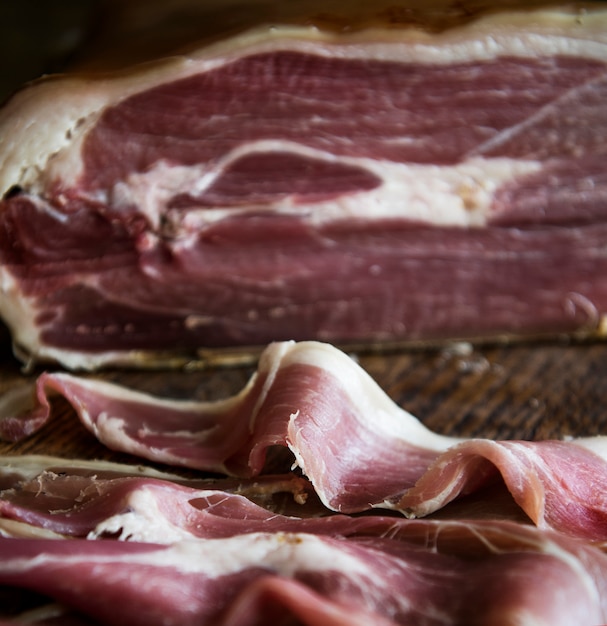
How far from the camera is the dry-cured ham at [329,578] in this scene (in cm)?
118

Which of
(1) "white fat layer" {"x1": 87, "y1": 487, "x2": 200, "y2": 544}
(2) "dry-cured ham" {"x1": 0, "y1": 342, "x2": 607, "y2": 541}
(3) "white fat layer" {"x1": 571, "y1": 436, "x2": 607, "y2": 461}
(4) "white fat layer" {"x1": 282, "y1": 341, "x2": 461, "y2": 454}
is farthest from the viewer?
(4) "white fat layer" {"x1": 282, "y1": 341, "x2": 461, "y2": 454}

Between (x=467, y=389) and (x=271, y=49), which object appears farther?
(x=467, y=389)

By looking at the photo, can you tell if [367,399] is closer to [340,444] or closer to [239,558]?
[340,444]

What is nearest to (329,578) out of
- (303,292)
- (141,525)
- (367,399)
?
(141,525)

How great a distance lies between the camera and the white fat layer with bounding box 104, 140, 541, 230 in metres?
2.15

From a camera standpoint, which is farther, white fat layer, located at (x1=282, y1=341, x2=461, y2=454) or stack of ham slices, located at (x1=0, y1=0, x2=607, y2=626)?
white fat layer, located at (x1=282, y1=341, x2=461, y2=454)

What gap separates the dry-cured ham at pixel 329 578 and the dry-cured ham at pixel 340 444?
18cm

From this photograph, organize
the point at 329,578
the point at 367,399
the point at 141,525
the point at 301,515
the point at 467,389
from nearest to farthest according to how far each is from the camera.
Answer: the point at 329,578 < the point at 141,525 < the point at 301,515 < the point at 367,399 < the point at 467,389

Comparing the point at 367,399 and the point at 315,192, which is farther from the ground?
the point at 315,192

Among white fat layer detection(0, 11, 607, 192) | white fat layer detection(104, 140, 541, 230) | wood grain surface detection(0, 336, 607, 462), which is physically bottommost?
wood grain surface detection(0, 336, 607, 462)

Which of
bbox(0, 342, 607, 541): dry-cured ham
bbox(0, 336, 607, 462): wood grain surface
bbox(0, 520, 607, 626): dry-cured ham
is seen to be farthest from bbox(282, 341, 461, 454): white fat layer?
bbox(0, 520, 607, 626): dry-cured ham

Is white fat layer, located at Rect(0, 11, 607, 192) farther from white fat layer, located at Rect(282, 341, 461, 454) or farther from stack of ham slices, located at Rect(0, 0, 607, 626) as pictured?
white fat layer, located at Rect(282, 341, 461, 454)

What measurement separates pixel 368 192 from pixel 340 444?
2.55 feet

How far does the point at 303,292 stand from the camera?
2346 mm
